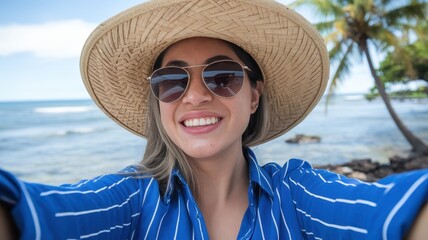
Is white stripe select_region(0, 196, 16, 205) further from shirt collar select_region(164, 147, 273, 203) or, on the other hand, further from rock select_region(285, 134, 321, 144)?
rock select_region(285, 134, 321, 144)

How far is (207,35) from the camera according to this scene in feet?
4.81

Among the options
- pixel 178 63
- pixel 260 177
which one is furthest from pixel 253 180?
pixel 178 63

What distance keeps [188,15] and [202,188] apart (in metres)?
0.76

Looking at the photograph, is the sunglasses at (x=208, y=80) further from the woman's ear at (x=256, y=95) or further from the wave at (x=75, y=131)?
the wave at (x=75, y=131)

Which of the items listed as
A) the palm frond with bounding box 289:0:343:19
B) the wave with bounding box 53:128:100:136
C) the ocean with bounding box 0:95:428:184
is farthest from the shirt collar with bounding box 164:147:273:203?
the wave with bounding box 53:128:100:136

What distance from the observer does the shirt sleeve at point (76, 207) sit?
76 centimetres

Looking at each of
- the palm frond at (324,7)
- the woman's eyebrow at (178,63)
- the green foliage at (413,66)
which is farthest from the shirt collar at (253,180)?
the green foliage at (413,66)

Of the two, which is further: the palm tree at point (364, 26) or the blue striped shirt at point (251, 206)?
the palm tree at point (364, 26)

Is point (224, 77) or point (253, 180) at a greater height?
point (224, 77)

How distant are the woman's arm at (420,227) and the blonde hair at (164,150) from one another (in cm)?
90

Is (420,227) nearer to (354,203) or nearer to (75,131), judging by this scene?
(354,203)

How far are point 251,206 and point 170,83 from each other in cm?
62

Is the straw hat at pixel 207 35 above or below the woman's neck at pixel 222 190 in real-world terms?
above

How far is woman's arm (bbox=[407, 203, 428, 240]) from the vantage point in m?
0.76
